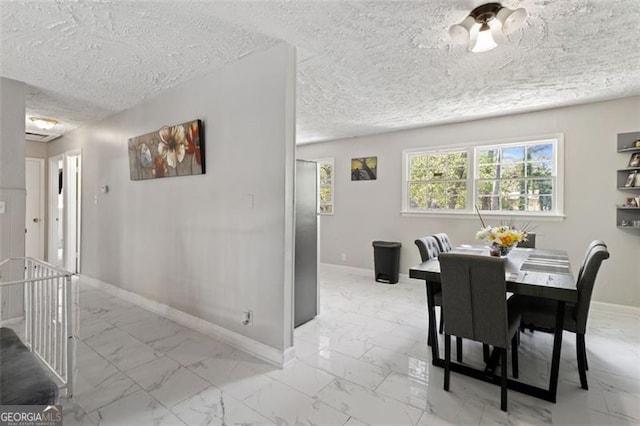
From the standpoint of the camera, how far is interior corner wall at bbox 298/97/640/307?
140 inches

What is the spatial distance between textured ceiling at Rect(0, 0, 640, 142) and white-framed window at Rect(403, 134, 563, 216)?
2.03 ft

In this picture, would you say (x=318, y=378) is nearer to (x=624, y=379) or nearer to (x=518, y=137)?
(x=624, y=379)

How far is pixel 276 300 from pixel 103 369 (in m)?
1.36

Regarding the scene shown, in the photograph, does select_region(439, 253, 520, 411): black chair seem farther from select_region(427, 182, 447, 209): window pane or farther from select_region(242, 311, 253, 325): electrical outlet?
select_region(427, 182, 447, 209): window pane

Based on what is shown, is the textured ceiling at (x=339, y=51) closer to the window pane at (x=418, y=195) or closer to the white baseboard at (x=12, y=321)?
the window pane at (x=418, y=195)

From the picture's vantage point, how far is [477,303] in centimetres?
193

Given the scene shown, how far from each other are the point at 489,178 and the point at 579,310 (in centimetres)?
269

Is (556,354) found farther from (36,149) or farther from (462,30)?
(36,149)

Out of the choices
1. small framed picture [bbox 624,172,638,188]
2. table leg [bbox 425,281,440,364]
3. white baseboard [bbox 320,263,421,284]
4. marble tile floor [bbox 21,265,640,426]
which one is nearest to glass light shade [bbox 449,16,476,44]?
table leg [bbox 425,281,440,364]

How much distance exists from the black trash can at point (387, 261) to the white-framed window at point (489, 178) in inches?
26.8

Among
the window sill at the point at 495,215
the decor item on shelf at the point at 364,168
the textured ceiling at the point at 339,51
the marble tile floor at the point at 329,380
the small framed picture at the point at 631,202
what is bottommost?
the marble tile floor at the point at 329,380

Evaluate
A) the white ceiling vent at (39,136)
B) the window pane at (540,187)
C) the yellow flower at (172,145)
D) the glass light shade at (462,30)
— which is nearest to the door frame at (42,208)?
the white ceiling vent at (39,136)

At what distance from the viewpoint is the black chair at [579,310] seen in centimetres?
201

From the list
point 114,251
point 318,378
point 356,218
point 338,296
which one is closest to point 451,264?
point 318,378
